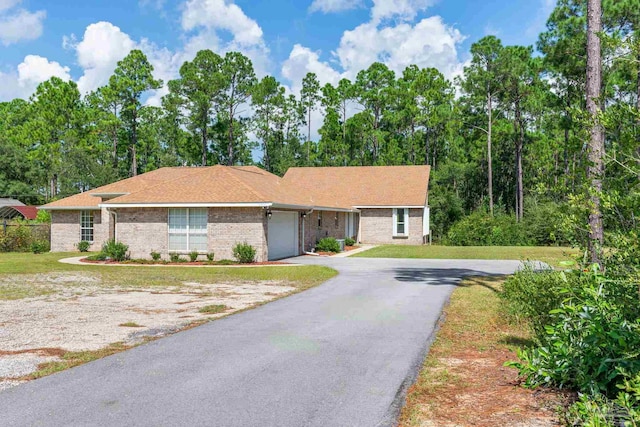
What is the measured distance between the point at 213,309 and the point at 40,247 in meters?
21.1

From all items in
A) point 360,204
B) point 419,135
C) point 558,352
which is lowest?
point 558,352

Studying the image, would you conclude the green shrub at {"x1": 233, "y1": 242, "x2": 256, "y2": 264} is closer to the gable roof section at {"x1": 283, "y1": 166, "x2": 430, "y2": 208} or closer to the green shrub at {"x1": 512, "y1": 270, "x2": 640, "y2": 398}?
the gable roof section at {"x1": 283, "y1": 166, "x2": 430, "y2": 208}

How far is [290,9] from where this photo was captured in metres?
26.9

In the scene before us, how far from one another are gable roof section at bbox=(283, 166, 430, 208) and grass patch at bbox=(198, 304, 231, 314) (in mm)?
20828

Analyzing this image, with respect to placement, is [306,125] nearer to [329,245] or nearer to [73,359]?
[329,245]

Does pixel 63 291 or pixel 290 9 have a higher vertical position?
pixel 290 9

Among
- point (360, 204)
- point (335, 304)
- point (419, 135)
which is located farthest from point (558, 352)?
point (419, 135)

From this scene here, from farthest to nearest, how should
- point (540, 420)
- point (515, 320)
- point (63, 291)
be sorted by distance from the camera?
point (63, 291) → point (515, 320) → point (540, 420)

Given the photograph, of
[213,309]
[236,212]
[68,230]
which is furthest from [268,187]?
[213,309]

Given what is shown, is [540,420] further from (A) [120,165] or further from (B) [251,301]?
(A) [120,165]

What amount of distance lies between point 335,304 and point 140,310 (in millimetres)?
4058

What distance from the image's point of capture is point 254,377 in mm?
6082

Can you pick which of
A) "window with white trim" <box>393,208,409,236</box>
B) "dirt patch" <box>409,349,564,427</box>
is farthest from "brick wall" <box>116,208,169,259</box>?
"dirt patch" <box>409,349,564,427</box>

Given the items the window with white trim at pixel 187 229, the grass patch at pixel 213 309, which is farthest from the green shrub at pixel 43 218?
the grass patch at pixel 213 309
